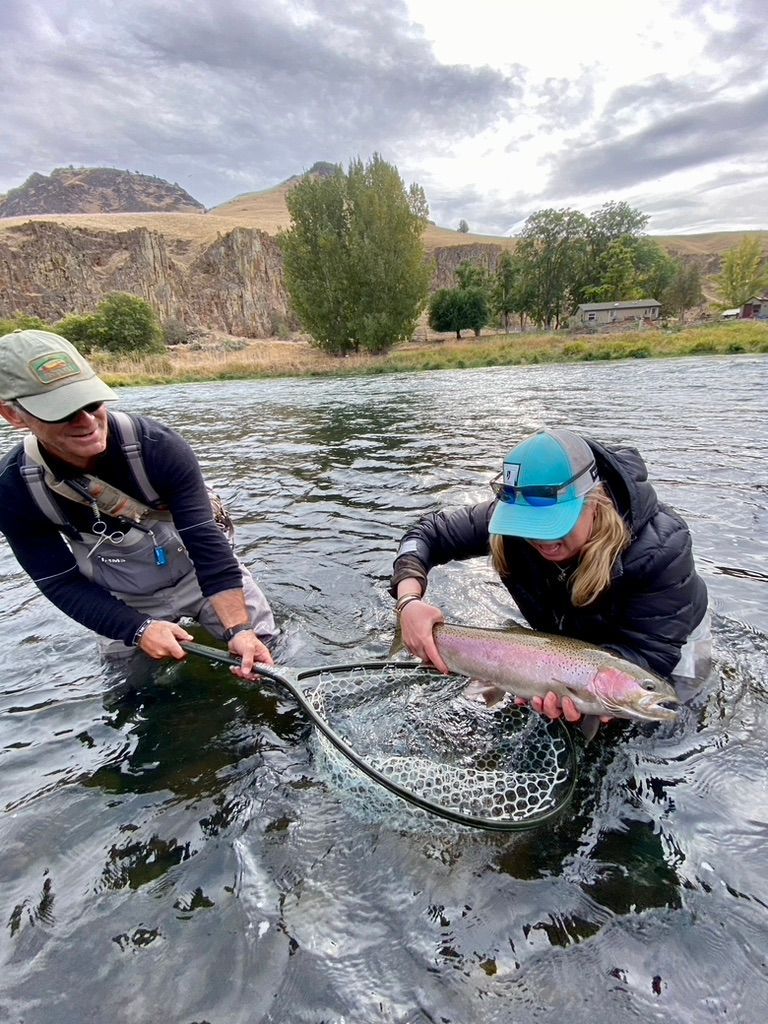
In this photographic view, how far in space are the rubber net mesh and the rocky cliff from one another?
83567 millimetres

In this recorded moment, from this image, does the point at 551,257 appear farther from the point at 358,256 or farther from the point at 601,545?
the point at 601,545

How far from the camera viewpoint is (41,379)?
2.66 metres

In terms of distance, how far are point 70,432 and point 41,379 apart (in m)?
0.33

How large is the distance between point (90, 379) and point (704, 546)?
6065 millimetres

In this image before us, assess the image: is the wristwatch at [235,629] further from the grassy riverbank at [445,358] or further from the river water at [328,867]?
the grassy riverbank at [445,358]

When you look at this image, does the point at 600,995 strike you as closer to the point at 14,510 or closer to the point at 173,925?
the point at 173,925

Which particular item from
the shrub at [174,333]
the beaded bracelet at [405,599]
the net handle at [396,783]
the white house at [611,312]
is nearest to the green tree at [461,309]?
the white house at [611,312]

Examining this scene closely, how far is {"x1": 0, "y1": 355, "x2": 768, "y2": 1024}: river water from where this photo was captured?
78.9 inches

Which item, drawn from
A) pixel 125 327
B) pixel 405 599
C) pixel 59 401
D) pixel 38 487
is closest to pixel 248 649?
pixel 405 599

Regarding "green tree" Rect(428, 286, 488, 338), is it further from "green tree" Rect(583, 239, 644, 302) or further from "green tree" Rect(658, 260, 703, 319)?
"green tree" Rect(658, 260, 703, 319)

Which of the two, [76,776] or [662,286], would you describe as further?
[662,286]

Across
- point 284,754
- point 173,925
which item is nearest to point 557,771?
point 284,754

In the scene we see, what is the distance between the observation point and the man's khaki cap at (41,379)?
2646 millimetres

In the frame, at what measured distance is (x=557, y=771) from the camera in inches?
109
